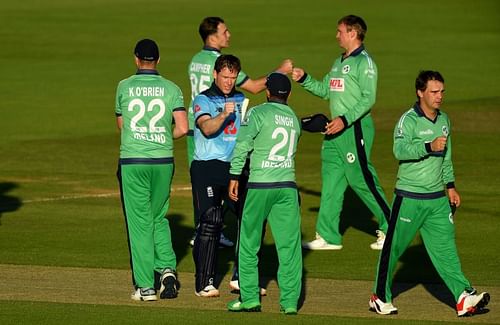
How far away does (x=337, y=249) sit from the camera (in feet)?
54.2

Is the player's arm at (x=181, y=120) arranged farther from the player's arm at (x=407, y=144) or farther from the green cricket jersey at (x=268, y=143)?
the player's arm at (x=407, y=144)

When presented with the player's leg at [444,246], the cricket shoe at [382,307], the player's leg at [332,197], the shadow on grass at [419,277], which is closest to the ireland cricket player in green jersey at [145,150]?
the cricket shoe at [382,307]

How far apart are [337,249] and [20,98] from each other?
1816cm

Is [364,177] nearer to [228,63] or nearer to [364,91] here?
[364,91]

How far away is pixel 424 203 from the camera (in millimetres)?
12766

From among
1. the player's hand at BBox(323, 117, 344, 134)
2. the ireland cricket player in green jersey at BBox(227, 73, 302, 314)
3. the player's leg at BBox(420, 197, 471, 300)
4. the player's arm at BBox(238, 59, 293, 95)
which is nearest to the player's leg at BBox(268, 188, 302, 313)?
the ireland cricket player in green jersey at BBox(227, 73, 302, 314)

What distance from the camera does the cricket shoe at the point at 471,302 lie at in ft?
41.3

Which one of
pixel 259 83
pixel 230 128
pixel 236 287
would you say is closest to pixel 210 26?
pixel 259 83

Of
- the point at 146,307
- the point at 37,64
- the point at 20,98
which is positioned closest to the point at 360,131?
the point at 146,307

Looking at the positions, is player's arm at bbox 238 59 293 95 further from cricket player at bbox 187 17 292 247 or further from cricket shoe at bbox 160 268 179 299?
cricket shoe at bbox 160 268 179 299

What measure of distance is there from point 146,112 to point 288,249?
6.81 ft

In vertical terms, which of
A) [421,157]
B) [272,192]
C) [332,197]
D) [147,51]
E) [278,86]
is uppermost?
[147,51]

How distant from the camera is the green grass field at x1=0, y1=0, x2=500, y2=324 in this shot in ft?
52.0

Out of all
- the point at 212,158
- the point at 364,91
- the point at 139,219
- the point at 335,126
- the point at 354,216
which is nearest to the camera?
the point at 139,219
